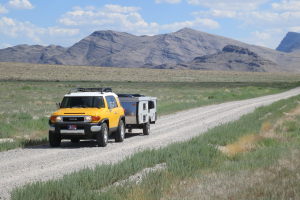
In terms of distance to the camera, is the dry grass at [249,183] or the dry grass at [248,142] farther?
the dry grass at [248,142]

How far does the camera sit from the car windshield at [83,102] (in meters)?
19.0

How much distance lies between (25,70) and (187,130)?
126 meters

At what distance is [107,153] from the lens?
53.7 feet

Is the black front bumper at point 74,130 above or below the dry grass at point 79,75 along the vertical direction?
above

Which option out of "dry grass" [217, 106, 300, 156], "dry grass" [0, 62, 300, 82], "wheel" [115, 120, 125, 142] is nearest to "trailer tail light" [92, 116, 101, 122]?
"wheel" [115, 120, 125, 142]

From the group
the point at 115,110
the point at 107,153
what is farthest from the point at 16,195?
the point at 115,110

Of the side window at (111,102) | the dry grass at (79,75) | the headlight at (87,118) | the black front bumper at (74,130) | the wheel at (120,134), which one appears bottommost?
the dry grass at (79,75)

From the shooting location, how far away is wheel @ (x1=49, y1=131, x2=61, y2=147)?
711 inches

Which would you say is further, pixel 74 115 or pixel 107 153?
pixel 74 115

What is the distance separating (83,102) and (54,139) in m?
1.76

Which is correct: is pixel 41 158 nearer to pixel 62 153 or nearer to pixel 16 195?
pixel 62 153

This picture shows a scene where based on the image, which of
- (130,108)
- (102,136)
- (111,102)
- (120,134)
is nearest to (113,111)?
(111,102)

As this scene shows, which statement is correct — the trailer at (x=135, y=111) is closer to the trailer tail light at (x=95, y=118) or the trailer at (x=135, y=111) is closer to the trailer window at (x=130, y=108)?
the trailer window at (x=130, y=108)

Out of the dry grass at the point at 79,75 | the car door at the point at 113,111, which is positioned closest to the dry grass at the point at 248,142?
the car door at the point at 113,111
